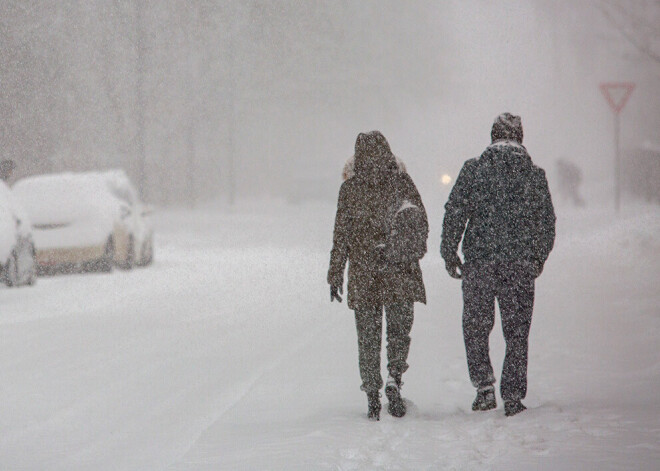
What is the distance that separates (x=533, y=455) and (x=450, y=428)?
0.92m

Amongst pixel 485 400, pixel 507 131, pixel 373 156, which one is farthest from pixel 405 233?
pixel 485 400

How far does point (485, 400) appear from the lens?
695 cm

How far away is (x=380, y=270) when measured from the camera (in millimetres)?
6945

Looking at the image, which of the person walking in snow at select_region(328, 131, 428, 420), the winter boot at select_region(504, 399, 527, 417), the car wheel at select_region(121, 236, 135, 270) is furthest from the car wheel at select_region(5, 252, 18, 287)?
the winter boot at select_region(504, 399, 527, 417)

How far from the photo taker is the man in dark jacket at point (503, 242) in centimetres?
680

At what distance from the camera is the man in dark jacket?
6.80m

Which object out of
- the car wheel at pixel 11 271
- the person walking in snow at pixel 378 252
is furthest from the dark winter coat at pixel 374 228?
the car wheel at pixel 11 271

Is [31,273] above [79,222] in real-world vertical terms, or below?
below

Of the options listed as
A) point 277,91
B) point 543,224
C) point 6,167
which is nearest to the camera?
point 543,224

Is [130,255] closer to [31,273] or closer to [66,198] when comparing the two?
[66,198]

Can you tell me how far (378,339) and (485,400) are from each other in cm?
73

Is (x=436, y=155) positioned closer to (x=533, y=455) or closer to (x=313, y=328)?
(x=313, y=328)

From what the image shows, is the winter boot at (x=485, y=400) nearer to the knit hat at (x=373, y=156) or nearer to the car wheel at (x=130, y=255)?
the knit hat at (x=373, y=156)

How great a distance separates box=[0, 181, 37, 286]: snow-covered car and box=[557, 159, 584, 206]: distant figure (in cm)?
2473
